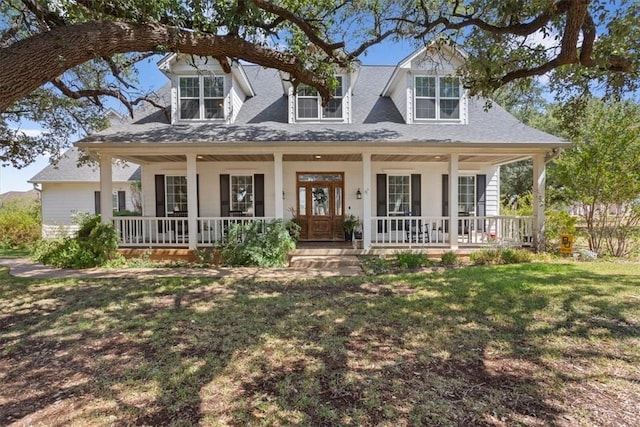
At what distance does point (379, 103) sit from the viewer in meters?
12.7

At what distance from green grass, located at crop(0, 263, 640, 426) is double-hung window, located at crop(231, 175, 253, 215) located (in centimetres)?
677

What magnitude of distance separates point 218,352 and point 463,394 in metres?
2.51

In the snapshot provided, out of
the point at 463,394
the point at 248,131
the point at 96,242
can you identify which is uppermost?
the point at 248,131

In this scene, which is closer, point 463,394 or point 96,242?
point 463,394

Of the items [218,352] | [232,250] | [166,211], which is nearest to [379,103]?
[232,250]

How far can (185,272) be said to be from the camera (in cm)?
827

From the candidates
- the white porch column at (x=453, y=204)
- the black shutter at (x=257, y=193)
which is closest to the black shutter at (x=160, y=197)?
the black shutter at (x=257, y=193)

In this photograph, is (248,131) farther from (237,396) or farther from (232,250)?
(237,396)

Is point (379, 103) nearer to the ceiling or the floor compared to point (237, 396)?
nearer to the ceiling

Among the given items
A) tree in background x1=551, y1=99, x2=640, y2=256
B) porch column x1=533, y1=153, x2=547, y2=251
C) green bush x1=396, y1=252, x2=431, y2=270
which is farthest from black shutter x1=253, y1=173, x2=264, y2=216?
tree in background x1=551, y1=99, x2=640, y2=256

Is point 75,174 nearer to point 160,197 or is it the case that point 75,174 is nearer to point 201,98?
point 160,197

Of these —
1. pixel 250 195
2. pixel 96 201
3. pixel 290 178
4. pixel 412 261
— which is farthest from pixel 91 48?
pixel 96 201

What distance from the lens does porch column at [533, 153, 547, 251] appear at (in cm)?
998

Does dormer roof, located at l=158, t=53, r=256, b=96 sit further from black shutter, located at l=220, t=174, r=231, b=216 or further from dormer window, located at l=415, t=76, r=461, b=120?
dormer window, located at l=415, t=76, r=461, b=120
